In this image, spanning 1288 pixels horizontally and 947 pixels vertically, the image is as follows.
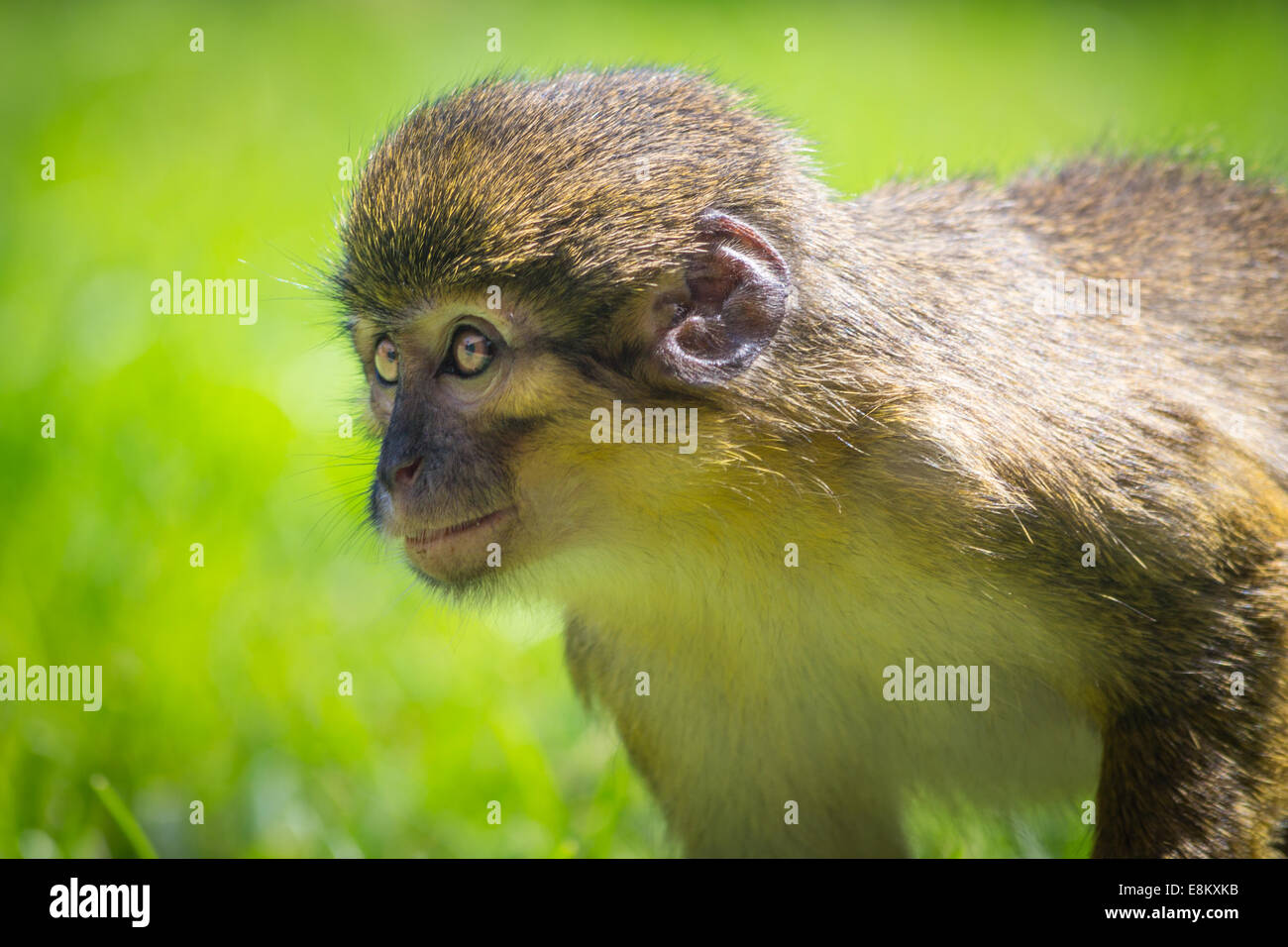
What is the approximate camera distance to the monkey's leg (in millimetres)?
4328

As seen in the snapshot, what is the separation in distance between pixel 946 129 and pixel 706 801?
364 inches

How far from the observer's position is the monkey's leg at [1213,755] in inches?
170

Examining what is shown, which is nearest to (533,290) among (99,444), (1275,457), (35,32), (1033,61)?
(1275,457)

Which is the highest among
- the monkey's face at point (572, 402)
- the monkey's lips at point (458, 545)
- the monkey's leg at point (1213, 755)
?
the monkey's face at point (572, 402)

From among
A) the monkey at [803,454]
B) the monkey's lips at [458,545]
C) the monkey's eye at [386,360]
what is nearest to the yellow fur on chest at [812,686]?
the monkey at [803,454]

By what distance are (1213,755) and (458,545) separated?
2457 mm

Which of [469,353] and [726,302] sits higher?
[726,302]

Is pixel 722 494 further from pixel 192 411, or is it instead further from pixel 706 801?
pixel 192 411

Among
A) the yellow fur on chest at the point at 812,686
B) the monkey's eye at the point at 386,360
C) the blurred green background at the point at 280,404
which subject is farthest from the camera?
the blurred green background at the point at 280,404

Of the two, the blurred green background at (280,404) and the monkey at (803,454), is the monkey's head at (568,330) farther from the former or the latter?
the blurred green background at (280,404)

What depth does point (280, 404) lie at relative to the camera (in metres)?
8.67

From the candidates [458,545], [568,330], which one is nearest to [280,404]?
[458,545]

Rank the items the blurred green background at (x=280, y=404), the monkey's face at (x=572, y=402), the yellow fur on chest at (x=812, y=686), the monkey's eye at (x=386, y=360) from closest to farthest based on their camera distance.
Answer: the monkey's face at (x=572, y=402) < the yellow fur on chest at (x=812, y=686) < the monkey's eye at (x=386, y=360) < the blurred green background at (x=280, y=404)

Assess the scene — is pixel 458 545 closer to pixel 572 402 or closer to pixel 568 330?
pixel 572 402
